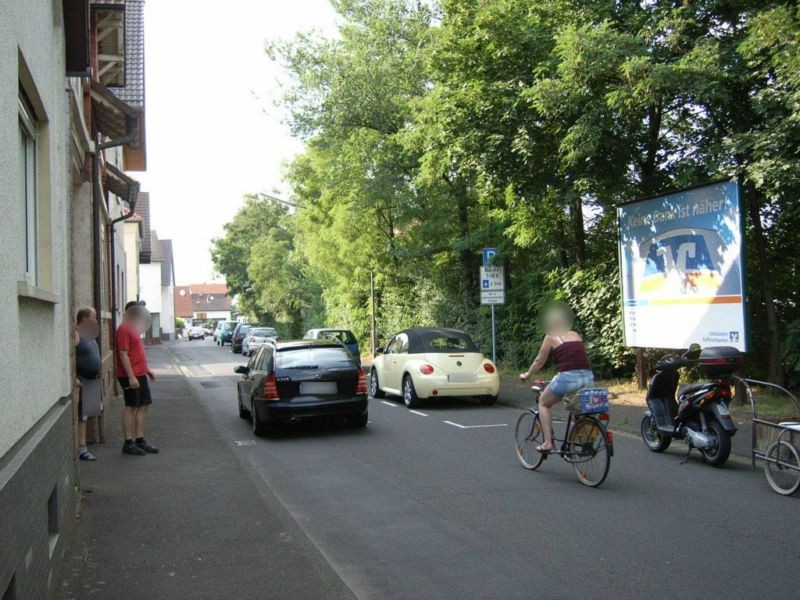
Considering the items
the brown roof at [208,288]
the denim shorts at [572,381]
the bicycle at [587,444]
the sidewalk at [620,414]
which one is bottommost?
the sidewalk at [620,414]

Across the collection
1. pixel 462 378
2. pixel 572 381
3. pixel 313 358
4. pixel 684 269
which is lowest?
pixel 462 378

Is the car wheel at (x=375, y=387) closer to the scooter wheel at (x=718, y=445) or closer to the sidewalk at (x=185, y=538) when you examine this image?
the sidewalk at (x=185, y=538)

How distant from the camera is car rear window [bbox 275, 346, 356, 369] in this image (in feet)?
38.0

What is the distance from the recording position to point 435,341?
15.1 meters

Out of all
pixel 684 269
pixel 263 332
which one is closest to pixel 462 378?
pixel 684 269

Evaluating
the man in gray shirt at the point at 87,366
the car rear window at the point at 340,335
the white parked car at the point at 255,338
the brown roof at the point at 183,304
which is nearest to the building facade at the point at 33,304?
the man in gray shirt at the point at 87,366

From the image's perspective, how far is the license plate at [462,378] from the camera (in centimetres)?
1425

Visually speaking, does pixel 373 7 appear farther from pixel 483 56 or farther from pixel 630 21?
pixel 630 21

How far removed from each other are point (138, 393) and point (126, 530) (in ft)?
11.8

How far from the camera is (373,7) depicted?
23609 mm

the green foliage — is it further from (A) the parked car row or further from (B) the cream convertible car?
(A) the parked car row

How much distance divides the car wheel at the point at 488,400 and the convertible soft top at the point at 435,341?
0.97 meters

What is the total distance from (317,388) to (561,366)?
4646 millimetres

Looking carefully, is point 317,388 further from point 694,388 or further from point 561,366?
point 694,388
